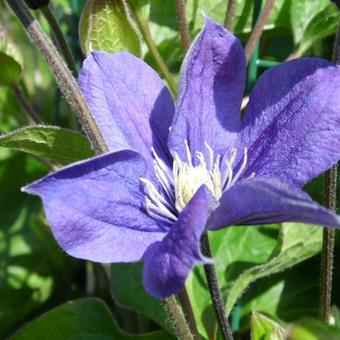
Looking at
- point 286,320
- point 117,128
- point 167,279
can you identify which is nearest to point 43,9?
point 117,128

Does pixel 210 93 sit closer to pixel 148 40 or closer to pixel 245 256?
pixel 148 40

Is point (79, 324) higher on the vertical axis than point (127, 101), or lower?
lower

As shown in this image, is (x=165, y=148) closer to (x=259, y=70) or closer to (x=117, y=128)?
(x=117, y=128)

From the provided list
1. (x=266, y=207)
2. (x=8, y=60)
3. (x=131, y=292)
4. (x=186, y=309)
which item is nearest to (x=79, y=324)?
(x=131, y=292)

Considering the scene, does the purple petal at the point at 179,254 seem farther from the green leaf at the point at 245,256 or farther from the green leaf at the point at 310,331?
the green leaf at the point at 245,256

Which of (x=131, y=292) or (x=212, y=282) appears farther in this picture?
(x=131, y=292)

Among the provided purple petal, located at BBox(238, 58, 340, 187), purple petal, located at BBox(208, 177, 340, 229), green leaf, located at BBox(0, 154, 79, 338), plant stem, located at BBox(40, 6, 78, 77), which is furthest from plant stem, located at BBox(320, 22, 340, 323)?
green leaf, located at BBox(0, 154, 79, 338)
